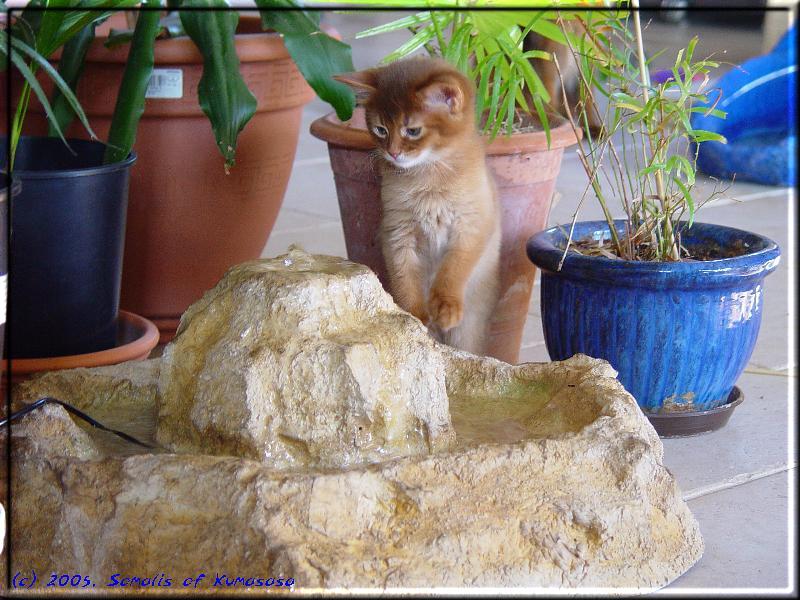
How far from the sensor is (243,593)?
1.52m

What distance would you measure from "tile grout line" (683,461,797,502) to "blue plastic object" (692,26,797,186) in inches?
121

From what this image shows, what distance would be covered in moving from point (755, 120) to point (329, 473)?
4787 millimetres

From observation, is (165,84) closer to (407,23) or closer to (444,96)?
(407,23)

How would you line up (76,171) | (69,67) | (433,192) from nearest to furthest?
(76,171)
(433,192)
(69,67)

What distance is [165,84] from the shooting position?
9.46 feet

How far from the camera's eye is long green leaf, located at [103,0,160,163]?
257cm

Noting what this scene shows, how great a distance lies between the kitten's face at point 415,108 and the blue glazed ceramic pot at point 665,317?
353 mm

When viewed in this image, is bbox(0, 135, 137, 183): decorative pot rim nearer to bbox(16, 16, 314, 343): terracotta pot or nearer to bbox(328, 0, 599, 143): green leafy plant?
bbox(16, 16, 314, 343): terracotta pot

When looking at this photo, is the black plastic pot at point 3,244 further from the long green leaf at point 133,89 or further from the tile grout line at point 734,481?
the tile grout line at point 734,481

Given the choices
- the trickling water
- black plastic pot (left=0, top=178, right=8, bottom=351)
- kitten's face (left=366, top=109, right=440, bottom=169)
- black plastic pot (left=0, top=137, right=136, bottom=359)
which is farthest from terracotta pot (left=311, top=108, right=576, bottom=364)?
black plastic pot (left=0, top=178, right=8, bottom=351)

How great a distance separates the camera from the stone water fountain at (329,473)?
1.61m

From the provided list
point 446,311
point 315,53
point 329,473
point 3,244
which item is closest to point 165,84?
point 315,53

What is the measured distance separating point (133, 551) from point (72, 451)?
27 cm

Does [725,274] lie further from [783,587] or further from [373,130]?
[373,130]
